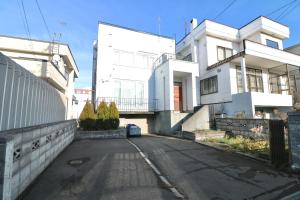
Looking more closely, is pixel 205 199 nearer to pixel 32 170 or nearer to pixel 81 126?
pixel 32 170

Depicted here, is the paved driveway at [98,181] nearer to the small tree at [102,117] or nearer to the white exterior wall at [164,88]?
the small tree at [102,117]

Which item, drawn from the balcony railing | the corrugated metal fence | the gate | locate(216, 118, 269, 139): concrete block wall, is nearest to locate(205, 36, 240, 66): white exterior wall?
the balcony railing

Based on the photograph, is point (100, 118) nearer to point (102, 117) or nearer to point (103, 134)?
point (102, 117)

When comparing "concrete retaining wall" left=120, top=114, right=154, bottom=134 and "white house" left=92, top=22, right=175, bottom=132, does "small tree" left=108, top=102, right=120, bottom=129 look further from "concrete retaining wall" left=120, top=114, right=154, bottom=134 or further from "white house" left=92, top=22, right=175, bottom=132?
"concrete retaining wall" left=120, top=114, right=154, bottom=134

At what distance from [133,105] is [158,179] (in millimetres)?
12919

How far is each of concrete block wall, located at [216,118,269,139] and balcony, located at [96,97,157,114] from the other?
23.3ft

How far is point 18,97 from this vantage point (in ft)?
14.1

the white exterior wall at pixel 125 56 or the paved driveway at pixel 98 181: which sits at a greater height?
the white exterior wall at pixel 125 56

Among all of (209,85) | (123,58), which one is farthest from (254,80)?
(123,58)

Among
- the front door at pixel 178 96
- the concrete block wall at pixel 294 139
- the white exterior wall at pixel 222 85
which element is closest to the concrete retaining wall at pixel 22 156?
the concrete block wall at pixel 294 139

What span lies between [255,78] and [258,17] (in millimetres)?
6032

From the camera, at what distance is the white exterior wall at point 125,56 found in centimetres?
1675

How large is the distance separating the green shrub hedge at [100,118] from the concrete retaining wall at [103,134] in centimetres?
73

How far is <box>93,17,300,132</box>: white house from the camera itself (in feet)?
50.4
